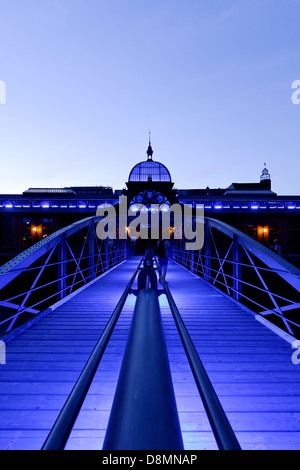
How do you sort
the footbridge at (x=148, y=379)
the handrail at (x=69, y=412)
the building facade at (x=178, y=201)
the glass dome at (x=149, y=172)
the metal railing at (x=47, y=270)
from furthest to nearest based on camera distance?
the glass dome at (x=149, y=172)
the building facade at (x=178, y=201)
the metal railing at (x=47, y=270)
the footbridge at (x=148, y=379)
the handrail at (x=69, y=412)

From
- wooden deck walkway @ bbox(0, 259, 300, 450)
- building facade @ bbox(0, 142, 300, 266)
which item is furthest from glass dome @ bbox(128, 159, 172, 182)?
wooden deck walkway @ bbox(0, 259, 300, 450)

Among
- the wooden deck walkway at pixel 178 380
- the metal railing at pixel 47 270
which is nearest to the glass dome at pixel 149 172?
Result: the metal railing at pixel 47 270

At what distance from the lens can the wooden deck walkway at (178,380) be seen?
2.19m

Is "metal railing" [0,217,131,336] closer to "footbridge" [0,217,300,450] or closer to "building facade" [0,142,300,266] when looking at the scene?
"footbridge" [0,217,300,450]

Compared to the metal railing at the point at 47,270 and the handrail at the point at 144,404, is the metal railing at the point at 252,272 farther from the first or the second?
the metal railing at the point at 47,270

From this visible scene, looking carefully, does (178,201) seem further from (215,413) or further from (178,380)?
(215,413)

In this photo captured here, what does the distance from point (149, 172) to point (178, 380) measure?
35.3 m

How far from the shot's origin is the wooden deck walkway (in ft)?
7.20

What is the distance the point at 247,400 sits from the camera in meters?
2.61

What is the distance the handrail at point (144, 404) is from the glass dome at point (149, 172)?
3589 cm

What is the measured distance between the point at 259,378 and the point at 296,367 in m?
0.59

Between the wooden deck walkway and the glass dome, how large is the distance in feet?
107

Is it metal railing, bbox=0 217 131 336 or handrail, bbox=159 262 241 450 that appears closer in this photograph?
handrail, bbox=159 262 241 450

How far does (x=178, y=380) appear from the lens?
2.95m
